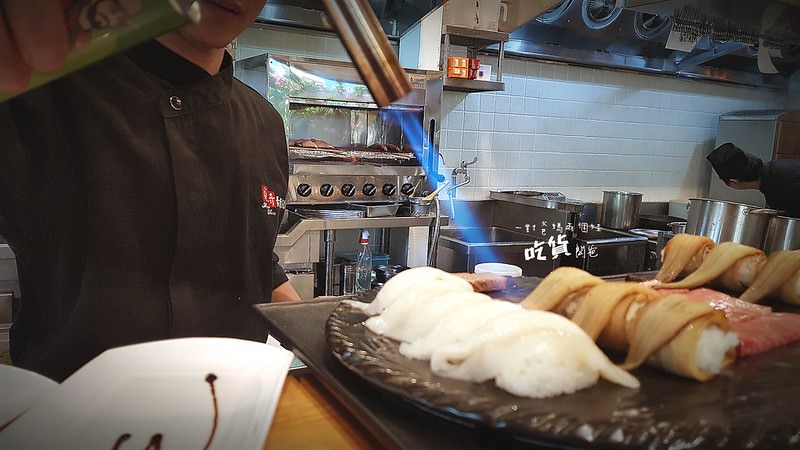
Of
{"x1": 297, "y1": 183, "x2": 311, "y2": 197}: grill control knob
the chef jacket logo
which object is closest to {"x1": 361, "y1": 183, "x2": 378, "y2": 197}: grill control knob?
{"x1": 297, "y1": 183, "x2": 311, "y2": 197}: grill control knob

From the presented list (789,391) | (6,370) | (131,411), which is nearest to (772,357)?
(789,391)

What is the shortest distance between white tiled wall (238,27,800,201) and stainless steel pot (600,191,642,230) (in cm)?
32

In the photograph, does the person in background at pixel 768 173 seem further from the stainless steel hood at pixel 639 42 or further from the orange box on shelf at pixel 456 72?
the orange box on shelf at pixel 456 72

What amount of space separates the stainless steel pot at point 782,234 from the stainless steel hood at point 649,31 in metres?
1.21

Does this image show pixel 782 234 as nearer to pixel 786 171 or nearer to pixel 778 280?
pixel 778 280

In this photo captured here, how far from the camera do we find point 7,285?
2828 millimetres

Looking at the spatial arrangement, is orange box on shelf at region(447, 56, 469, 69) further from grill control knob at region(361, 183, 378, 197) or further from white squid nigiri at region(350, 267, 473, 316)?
white squid nigiri at region(350, 267, 473, 316)

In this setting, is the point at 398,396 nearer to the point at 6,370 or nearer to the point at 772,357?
the point at 6,370

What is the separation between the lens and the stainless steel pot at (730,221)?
7.25ft

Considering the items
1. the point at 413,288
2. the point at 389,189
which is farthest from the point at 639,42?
the point at 413,288

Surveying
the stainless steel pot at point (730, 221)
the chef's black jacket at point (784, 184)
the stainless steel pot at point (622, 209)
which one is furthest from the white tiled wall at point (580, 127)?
the stainless steel pot at point (730, 221)

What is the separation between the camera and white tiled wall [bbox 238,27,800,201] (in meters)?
4.66

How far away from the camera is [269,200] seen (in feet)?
5.59

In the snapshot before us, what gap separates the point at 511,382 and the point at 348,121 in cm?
329
